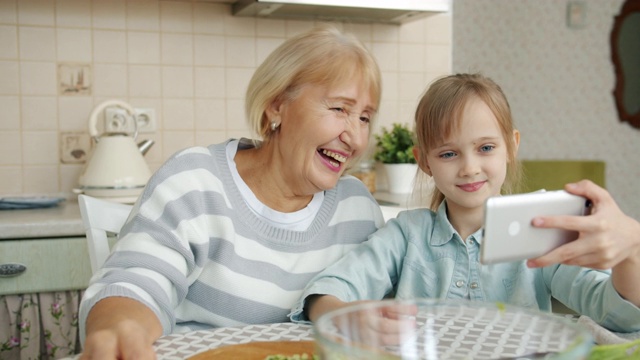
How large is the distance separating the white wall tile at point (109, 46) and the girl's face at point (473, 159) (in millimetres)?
1622

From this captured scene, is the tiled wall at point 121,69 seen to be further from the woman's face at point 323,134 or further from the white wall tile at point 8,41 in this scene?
the woman's face at point 323,134

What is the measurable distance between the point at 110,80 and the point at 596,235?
202cm

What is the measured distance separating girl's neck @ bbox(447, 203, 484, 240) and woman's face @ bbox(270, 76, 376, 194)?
0.26 m

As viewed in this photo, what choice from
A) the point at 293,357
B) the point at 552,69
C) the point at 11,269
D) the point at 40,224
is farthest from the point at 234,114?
the point at 552,69

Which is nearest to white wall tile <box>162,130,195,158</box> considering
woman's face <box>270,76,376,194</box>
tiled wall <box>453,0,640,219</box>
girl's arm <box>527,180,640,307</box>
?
woman's face <box>270,76,376,194</box>

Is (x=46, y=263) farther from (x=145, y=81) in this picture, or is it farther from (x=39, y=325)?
(x=145, y=81)

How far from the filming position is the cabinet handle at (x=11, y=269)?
1912 mm

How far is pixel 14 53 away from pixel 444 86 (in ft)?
5.67

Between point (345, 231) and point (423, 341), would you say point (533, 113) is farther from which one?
point (423, 341)

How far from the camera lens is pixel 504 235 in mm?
738

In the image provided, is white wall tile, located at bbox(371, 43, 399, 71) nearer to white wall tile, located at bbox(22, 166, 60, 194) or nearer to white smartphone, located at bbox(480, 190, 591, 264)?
white wall tile, located at bbox(22, 166, 60, 194)

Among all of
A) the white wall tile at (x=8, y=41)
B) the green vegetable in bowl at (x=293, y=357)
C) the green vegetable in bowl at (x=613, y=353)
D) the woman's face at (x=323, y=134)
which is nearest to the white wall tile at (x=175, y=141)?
the white wall tile at (x=8, y=41)

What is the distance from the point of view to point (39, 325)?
6.56 ft

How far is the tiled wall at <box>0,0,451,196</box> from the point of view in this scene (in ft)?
7.76
